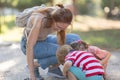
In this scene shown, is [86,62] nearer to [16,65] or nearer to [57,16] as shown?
[57,16]

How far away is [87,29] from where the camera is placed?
10227 mm

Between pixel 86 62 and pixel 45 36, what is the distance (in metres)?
0.86

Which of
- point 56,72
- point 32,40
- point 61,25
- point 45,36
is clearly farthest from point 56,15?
point 56,72

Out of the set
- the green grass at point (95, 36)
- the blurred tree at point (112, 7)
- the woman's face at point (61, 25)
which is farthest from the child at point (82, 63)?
the blurred tree at point (112, 7)

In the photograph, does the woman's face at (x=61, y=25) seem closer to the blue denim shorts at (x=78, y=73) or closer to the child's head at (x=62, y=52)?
the child's head at (x=62, y=52)

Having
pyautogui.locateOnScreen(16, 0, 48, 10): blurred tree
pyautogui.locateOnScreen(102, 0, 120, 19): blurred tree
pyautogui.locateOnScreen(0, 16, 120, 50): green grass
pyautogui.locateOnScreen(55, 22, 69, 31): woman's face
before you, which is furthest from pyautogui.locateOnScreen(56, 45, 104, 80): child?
pyautogui.locateOnScreen(16, 0, 48, 10): blurred tree

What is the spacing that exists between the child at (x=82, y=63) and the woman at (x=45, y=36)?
322 mm

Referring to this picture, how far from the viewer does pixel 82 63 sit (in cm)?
407

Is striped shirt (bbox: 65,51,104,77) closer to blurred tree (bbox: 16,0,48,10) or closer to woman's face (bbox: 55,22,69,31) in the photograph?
woman's face (bbox: 55,22,69,31)

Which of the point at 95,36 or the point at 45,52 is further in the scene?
the point at 95,36

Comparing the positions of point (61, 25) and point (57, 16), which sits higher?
point (57, 16)

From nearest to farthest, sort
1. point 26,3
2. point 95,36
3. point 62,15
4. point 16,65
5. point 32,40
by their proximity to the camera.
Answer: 1. point 62,15
2. point 32,40
3. point 16,65
4. point 95,36
5. point 26,3

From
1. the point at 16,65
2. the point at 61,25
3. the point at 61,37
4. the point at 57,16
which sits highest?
the point at 57,16

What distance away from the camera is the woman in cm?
424
